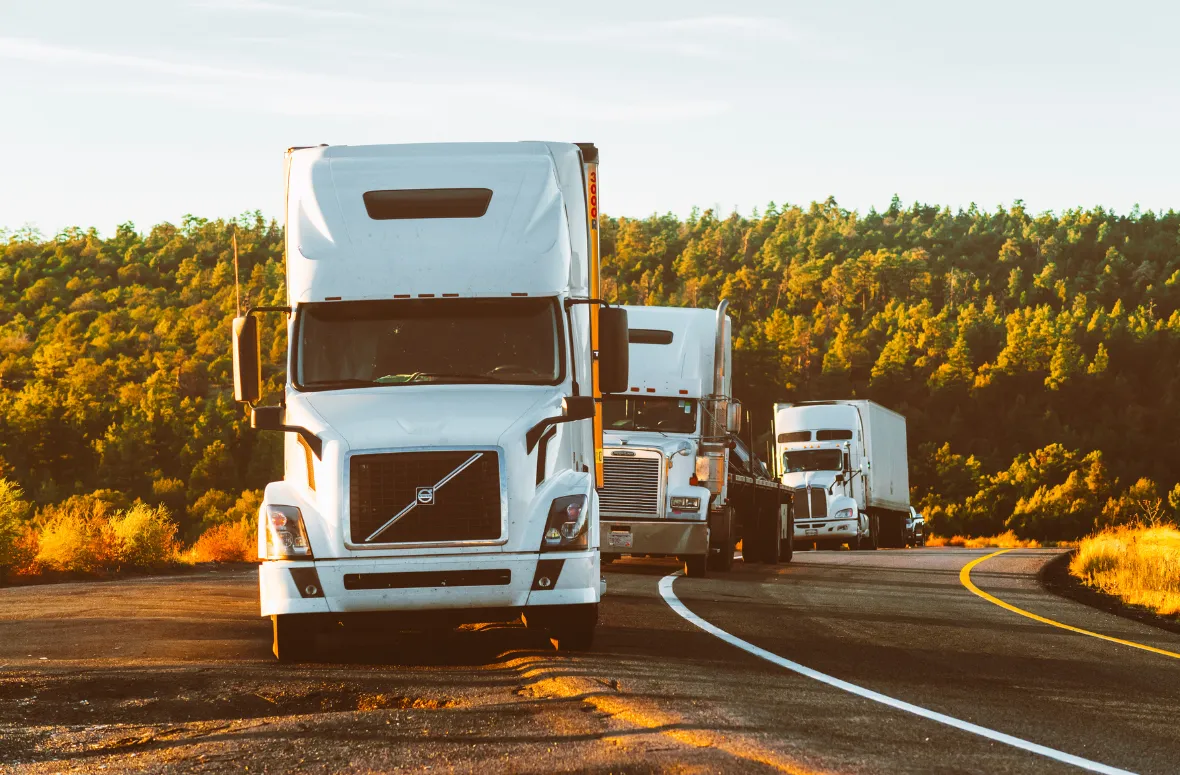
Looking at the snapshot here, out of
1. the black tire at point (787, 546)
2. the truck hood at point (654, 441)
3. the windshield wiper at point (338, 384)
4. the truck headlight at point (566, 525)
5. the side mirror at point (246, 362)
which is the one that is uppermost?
the side mirror at point (246, 362)

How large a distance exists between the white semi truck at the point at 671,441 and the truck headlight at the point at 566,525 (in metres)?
10.8

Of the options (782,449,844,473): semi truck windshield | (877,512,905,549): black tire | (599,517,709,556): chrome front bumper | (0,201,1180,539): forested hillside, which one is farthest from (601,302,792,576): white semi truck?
(0,201,1180,539): forested hillside

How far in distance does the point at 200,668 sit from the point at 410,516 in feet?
6.30

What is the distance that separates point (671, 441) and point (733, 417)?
4.00 ft

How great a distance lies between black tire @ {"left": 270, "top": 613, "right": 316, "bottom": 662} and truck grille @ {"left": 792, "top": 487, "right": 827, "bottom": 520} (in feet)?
93.3

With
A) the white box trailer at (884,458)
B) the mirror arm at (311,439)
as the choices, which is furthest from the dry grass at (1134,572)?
the white box trailer at (884,458)

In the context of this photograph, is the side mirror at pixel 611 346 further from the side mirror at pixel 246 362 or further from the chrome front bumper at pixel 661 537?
the chrome front bumper at pixel 661 537

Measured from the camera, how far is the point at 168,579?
2123 cm

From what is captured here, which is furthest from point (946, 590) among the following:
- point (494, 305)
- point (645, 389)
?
point (494, 305)

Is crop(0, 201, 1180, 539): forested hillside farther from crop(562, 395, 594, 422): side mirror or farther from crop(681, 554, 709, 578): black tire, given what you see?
crop(562, 395, 594, 422): side mirror

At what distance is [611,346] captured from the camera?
1175 cm

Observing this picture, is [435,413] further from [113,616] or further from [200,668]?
[113,616]

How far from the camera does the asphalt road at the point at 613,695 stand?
7.16 metres

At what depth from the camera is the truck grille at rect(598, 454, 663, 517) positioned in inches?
850
